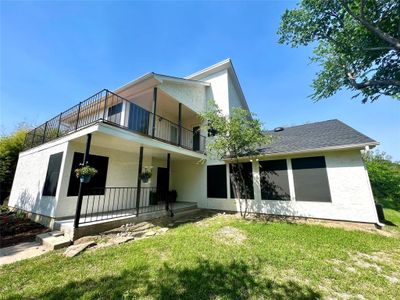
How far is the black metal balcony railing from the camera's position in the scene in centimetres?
773

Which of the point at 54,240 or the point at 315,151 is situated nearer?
the point at 54,240

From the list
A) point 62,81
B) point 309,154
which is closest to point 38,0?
point 62,81

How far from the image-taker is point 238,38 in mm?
10531

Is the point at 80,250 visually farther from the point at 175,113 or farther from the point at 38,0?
the point at 175,113

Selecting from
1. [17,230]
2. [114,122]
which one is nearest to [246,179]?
[114,122]

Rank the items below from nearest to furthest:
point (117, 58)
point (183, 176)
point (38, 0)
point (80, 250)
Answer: point (80, 250)
point (38, 0)
point (117, 58)
point (183, 176)

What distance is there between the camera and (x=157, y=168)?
36.2ft

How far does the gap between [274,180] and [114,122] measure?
824cm

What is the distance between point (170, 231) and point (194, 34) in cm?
1047

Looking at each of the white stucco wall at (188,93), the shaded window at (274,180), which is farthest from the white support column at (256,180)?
the white stucco wall at (188,93)

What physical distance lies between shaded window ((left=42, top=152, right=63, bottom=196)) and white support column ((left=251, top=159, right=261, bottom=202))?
9211 millimetres

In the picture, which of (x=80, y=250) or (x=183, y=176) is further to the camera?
(x=183, y=176)

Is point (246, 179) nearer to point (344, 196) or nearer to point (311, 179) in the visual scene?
point (311, 179)

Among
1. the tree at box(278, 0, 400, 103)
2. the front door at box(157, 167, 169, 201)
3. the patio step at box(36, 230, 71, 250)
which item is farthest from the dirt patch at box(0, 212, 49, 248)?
the tree at box(278, 0, 400, 103)
